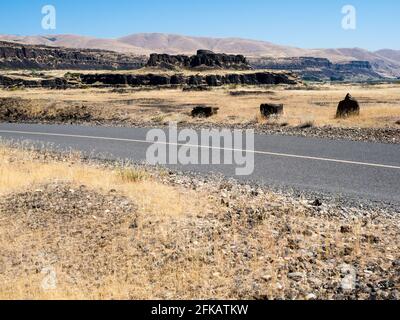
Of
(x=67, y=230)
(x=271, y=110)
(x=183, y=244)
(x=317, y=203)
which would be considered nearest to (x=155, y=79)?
(x=271, y=110)

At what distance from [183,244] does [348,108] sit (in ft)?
59.2

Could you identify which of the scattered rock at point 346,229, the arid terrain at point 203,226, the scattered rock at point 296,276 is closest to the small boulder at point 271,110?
the arid terrain at point 203,226

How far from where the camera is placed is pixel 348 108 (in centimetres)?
2233

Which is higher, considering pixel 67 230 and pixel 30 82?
pixel 30 82

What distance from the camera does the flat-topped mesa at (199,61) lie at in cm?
13475

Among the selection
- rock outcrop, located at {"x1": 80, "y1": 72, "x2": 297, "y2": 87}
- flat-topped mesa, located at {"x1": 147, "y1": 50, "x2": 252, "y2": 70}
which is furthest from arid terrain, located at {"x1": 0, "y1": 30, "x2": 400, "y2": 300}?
flat-topped mesa, located at {"x1": 147, "y1": 50, "x2": 252, "y2": 70}

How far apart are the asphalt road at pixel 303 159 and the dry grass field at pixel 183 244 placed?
1.39 m

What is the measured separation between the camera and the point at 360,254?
6.00m

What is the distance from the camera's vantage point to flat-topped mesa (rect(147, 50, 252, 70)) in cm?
13475

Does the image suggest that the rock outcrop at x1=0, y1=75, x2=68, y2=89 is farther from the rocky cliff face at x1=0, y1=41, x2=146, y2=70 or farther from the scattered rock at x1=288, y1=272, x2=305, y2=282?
the scattered rock at x1=288, y1=272, x2=305, y2=282

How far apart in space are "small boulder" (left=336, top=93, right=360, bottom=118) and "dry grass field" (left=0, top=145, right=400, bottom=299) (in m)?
14.6

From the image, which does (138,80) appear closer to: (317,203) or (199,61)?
(199,61)

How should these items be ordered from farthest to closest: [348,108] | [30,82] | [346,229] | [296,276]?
[30,82], [348,108], [346,229], [296,276]
